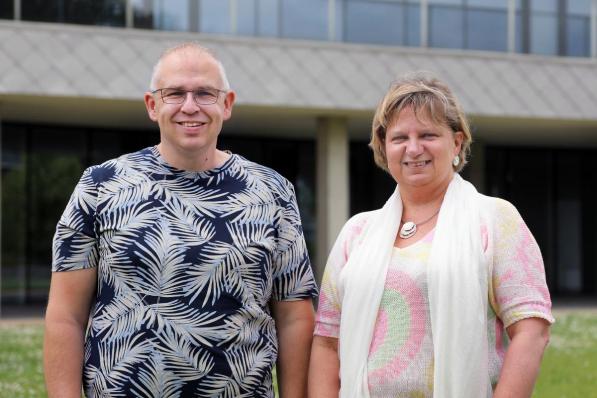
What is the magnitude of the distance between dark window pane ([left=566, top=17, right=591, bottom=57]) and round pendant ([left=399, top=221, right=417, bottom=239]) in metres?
18.9

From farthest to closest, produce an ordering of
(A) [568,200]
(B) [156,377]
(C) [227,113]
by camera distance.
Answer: (A) [568,200] < (C) [227,113] < (B) [156,377]

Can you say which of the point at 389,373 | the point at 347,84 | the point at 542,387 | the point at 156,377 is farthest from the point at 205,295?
the point at 347,84

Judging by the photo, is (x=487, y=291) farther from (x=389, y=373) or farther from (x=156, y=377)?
(x=156, y=377)

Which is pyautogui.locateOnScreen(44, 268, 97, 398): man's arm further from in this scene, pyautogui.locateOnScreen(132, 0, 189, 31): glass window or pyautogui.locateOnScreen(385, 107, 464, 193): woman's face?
pyautogui.locateOnScreen(132, 0, 189, 31): glass window

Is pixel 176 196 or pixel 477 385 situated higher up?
pixel 176 196

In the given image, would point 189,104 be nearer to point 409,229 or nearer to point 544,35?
point 409,229

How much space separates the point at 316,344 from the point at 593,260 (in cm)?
2477

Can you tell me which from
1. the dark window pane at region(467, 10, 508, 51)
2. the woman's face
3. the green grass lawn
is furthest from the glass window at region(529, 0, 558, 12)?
the woman's face

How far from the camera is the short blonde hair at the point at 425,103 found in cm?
328

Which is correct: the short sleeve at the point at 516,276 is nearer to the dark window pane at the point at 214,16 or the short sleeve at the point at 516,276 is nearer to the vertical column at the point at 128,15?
the vertical column at the point at 128,15

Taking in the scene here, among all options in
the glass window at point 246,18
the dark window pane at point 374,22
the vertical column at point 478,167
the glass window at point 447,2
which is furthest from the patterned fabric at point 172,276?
the vertical column at point 478,167

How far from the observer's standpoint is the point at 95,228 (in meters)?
3.39

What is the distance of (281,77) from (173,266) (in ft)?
50.6

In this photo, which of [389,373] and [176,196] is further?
[176,196]
